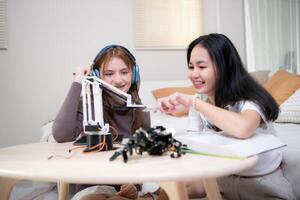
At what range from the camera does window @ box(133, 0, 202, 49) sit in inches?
126

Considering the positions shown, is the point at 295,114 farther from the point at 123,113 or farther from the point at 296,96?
the point at 123,113

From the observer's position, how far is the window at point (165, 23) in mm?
3199

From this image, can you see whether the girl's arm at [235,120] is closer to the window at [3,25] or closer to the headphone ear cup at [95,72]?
the headphone ear cup at [95,72]

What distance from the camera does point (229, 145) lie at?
33.7 inches

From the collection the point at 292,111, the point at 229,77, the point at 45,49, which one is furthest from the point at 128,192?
the point at 45,49

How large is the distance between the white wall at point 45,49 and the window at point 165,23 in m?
0.11

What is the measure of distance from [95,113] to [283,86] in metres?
1.76

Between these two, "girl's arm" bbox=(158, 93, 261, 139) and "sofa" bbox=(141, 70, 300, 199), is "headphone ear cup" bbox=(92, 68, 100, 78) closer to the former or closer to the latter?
"girl's arm" bbox=(158, 93, 261, 139)

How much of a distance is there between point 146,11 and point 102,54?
2100mm

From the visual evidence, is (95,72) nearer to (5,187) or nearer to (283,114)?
(5,187)

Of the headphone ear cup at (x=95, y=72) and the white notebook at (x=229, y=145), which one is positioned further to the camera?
the headphone ear cup at (x=95, y=72)

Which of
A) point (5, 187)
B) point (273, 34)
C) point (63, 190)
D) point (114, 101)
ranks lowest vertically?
point (63, 190)

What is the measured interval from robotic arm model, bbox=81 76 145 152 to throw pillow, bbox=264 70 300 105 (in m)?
1.59

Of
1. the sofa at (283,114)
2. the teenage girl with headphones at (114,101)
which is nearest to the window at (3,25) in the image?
the sofa at (283,114)
